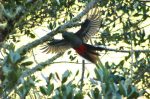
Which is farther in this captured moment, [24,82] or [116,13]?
[116,13]

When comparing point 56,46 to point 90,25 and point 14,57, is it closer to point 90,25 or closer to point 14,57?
point 90,25

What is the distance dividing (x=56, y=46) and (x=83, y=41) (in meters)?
0.39

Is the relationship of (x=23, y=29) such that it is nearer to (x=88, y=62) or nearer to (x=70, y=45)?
(x=70, y=45)

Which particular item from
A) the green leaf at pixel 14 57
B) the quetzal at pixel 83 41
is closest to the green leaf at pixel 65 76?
the green leaf at pixel 14 57

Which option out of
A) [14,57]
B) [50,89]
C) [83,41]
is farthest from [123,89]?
[83,41]

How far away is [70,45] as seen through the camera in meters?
3.49

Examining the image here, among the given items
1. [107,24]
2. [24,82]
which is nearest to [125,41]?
[107,24]

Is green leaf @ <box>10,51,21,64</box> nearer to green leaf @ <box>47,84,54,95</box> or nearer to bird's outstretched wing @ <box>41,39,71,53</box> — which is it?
green leaf @ <box>47,84,54,95</box>

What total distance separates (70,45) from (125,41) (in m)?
0.62

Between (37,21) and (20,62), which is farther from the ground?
(20,62)

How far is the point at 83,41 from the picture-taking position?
3346mm

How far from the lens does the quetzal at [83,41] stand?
322cm

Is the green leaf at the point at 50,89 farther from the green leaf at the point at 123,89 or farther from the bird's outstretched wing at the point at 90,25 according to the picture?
the bird's outstretched wing at the point at 90,25

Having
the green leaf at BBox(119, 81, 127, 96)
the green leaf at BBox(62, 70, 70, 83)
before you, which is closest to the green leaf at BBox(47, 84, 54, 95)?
the green leaf at BBox(62, 70, 70, 83)
